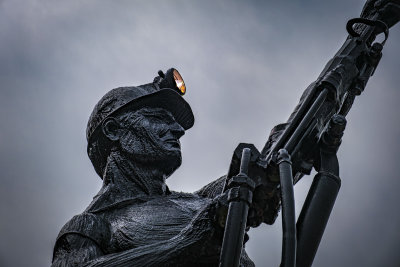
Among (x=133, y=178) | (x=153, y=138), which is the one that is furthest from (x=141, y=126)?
(x=133, y=178)

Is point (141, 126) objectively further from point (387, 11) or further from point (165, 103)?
point (387, 11)

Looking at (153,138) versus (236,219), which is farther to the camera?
(153,138)

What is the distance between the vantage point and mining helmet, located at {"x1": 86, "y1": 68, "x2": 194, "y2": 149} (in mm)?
7918

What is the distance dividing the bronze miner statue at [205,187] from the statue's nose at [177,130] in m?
0.01

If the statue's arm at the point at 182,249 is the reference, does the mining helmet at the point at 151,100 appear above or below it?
above

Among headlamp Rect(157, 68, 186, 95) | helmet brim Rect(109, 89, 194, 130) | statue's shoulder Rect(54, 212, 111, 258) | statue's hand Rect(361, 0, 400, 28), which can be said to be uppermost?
statue's hand Rect(361, 0, 400, 28)

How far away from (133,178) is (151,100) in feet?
3.11

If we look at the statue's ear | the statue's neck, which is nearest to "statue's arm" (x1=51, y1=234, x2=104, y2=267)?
the statue's neck

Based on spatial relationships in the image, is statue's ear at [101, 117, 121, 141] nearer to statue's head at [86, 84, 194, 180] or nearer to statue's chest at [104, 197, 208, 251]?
statue's head at [86, 84, 194, 180]

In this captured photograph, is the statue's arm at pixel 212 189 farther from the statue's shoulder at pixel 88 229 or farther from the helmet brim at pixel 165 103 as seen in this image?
the statue's shoulder at pixel 88 229

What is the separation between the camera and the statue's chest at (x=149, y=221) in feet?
21.2

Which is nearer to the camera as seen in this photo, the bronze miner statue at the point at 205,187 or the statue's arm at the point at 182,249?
the bronze miner statue at the point at 205,187

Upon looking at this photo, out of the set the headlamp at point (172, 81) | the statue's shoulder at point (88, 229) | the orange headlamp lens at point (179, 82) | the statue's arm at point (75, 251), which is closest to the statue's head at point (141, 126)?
the headlamp at point (172, 81)

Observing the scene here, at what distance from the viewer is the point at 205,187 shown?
8148mm
